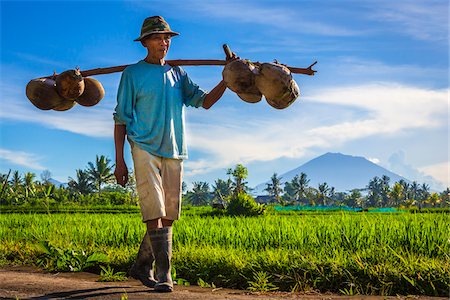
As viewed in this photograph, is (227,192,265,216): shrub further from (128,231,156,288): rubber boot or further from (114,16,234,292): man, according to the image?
(114,16,234,292): man

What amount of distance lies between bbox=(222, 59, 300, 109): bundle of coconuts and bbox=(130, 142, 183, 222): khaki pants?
75cm

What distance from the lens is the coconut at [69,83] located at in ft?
15.7

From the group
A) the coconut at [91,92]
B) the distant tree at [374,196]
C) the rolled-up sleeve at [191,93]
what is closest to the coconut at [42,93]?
the coconut at [91,92]

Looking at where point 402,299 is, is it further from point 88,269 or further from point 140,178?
point 88,269

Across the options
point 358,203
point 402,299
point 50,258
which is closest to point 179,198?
point 402,299

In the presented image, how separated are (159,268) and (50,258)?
2271 millimetres

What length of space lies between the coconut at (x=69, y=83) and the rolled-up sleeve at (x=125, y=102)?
53 cm

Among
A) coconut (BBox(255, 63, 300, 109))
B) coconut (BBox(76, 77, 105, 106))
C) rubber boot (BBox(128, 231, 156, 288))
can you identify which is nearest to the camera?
coconut (BBox(255, 63, 300, 109))

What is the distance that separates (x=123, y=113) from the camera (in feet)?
14.5

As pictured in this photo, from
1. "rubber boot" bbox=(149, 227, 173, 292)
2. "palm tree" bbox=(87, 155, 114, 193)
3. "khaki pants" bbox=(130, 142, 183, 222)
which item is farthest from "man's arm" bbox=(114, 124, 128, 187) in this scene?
"palm tree" bbox=(87, 155, 114, 193)

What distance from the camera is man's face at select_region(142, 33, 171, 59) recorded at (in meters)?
4.42

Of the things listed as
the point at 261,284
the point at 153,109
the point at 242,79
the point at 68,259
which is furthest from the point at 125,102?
the point at 68,259

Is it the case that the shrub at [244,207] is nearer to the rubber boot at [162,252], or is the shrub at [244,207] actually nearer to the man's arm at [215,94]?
the man's arm at [215,94]

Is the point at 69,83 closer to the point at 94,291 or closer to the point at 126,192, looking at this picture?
the point at 94,291
